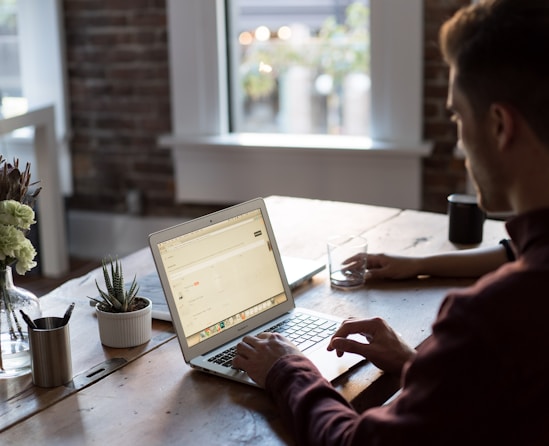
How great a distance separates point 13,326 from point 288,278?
67 centimetres

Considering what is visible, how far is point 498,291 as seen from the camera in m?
1.10

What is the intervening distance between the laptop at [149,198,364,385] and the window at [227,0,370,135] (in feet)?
7.27

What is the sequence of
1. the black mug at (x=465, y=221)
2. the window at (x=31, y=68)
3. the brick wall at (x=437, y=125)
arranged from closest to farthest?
the black mug at (x=465, y=221), the brick wall at (x=437, y=125), the window at (x=31, y=68)

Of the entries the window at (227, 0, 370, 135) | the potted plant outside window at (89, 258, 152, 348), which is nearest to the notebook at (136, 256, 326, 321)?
the potted plant outside window at (89, 258, 152, 348)

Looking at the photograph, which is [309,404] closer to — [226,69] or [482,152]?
[482,152]

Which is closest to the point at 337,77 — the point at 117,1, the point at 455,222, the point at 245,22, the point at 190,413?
the point at 245,22

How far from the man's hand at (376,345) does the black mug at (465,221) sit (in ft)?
2.61

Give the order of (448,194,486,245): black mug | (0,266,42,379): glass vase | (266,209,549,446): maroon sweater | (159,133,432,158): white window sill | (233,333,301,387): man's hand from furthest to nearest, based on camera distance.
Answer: (159,133,432,158): white window sill
(448,194,486,245): black mug
(0,266,42,379): glass vase
(233,333,301,387): man's hand
(266,209,549,446): maroon sweater

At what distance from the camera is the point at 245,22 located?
13.1 ft

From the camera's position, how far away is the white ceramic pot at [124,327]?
5.58ft

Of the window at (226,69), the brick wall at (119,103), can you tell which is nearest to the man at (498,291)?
the window at (226,69)

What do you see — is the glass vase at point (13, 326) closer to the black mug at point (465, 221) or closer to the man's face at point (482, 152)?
the man's face at point (482, 152)

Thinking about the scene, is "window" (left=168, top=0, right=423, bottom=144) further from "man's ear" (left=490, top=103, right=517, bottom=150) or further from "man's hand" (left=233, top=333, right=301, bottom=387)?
"man's ear" (left=490, top=103, right=517, bottom=150)

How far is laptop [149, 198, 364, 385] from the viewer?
161cm
